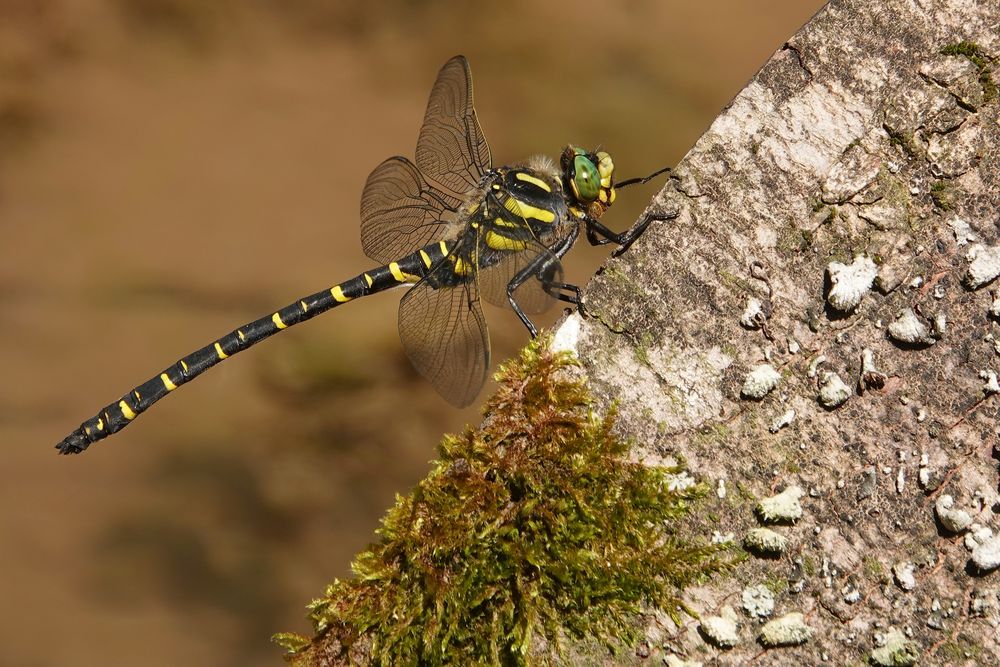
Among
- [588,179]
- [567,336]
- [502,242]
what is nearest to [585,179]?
[588,179]

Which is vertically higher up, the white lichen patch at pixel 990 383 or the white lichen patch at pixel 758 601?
the white lichen patch at pixel 990 383

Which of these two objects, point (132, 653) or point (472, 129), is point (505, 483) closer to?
point (472, 129)

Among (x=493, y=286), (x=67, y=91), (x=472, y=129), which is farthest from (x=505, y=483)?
(x=67, y=91)

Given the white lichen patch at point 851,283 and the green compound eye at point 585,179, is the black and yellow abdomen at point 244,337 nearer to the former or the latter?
the green compound eye at point 585,179

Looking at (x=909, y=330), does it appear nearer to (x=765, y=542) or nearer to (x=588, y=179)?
(x=765, y=542)

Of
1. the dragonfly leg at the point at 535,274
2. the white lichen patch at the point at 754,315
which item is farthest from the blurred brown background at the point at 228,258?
the white lichen patch at the point at 754,315
